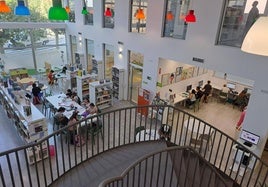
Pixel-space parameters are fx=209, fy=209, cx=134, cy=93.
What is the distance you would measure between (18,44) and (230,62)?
11.1 m

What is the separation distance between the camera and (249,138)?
588 cm

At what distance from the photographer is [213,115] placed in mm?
9086

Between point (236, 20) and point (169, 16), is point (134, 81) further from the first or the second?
point (236, 20)

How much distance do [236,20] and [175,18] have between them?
2048 millimetres

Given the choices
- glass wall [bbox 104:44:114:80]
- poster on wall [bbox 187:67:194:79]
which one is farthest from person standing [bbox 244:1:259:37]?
glass wall [bbox 104:44:114:80]

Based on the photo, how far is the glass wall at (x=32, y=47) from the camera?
1150cm

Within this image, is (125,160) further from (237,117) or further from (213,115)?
(237,117)

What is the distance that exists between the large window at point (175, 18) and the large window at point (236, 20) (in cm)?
132

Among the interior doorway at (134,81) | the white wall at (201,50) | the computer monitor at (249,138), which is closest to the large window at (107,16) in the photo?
the white wall at (201,50)

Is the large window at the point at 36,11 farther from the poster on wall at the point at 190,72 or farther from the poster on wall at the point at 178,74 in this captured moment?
the poster on wall at the point at 190,72

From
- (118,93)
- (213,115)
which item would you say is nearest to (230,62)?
(213,115)

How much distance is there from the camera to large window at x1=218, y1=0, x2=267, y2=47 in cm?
571

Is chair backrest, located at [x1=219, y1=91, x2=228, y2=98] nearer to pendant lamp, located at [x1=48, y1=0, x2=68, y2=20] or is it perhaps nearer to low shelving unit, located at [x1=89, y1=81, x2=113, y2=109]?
low shelving unit, located at [x1=89, y1=81, x2=113, y2=109]

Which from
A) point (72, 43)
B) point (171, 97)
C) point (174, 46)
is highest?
point (174, 46)
